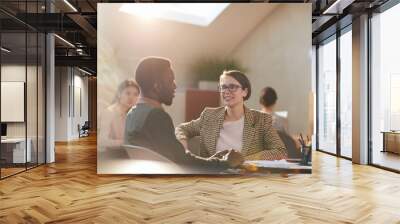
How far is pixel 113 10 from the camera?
6.44m

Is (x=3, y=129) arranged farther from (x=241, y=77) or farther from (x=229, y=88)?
(x=241, y=77)

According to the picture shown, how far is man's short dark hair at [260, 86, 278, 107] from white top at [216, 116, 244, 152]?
0.47m

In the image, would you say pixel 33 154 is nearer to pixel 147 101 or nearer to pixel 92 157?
pixel 92 157

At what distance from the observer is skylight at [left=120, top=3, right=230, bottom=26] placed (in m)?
6.49

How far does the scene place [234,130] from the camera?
21.3ft

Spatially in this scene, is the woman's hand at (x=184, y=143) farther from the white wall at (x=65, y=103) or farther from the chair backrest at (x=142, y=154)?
the white wall at (x=65, y=103)

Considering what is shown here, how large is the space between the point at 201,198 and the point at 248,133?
1.94 metres

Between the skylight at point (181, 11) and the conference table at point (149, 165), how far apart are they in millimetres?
2298

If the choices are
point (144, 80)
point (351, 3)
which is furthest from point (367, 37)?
point (144, 80)

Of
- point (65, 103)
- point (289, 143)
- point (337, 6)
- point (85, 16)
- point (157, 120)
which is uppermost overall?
point (85, 16)

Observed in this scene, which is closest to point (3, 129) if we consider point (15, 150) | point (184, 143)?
point (15, 150)

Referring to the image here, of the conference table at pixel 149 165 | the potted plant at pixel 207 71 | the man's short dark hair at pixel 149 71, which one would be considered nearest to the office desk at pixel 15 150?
the conference table at pixel 149 165

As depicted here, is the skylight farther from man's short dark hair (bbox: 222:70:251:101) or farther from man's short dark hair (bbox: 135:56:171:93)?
man's short dark hair (bbox: 222:70:251:101)

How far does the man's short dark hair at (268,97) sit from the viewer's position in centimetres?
654
